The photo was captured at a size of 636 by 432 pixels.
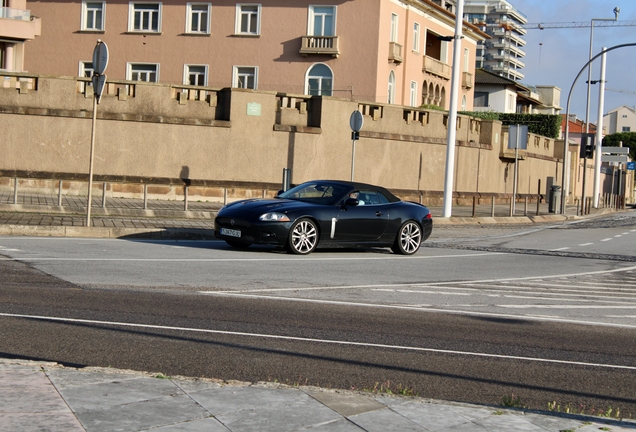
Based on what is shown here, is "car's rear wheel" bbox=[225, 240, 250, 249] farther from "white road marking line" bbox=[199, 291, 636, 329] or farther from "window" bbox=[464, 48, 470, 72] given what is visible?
"window" bbox=[464, 48, 470, 72]

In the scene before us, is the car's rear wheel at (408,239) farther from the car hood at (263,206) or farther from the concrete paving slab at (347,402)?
the concrete paving slab at (347,402)

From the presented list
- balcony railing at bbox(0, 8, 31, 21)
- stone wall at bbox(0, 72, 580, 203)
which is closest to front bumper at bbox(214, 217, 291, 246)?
stone wall at bbox(0, 72, 580, 203)

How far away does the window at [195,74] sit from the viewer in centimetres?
5072

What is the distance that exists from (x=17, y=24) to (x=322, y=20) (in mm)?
15834

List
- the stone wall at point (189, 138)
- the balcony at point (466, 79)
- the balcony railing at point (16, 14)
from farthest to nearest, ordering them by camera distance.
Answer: the balcony at point (466, 79), the balcony railing at point (16, 14), the stone wall at point (189, 138)

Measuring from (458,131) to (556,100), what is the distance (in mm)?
85872

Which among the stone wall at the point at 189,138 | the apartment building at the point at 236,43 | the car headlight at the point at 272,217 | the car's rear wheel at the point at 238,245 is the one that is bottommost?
the car's rear wheel at the point at 238,245

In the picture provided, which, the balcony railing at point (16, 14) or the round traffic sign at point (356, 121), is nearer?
the round traffic sign at point (356, 121)

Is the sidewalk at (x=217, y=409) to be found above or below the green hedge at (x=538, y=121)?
below

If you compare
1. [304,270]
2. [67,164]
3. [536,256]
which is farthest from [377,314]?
[67,164]

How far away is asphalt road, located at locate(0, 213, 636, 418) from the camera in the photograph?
23.0 feet

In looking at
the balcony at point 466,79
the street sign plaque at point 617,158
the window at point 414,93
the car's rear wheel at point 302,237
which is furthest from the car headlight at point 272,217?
the street sign plaque at point 617,158

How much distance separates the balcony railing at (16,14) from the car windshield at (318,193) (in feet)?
118

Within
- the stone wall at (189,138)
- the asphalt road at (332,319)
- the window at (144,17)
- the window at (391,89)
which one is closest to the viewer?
the asphalt road at (332,319)
